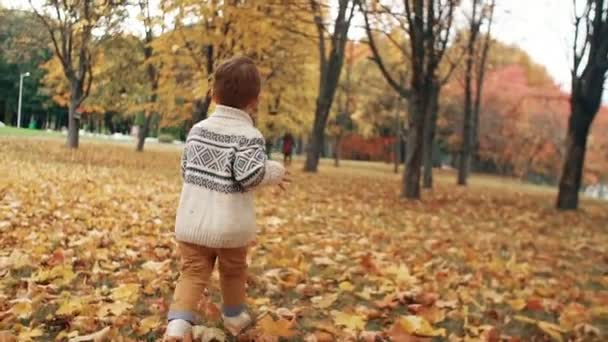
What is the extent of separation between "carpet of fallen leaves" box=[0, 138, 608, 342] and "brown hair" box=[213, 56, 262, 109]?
1099 mm

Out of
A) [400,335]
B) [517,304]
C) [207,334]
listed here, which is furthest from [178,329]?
[517,304]

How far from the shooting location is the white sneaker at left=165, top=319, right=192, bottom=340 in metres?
2.66

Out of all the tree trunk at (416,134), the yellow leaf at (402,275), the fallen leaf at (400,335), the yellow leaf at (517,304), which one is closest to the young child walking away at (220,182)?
the fallen leaf at (400,335)

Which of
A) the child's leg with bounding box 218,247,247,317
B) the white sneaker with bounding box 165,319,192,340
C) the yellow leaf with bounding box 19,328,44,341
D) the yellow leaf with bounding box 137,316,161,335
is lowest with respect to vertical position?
the yellow leaf with bounding box 19,328,44,341

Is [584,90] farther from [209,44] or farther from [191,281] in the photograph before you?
[191,281]

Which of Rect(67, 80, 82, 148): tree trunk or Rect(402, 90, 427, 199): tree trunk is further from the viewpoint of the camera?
Rect(402, 90, 427, 199): tree trunk

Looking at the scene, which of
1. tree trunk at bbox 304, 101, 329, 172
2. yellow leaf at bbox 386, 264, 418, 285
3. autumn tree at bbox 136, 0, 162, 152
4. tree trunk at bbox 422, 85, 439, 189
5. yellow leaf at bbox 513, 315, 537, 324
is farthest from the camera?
tree trunk at bbox 304, 101, 329, 172

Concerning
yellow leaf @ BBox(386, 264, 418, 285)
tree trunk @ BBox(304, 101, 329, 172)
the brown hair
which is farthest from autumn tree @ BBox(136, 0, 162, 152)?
the brown hair

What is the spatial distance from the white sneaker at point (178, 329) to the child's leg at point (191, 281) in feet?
0.07

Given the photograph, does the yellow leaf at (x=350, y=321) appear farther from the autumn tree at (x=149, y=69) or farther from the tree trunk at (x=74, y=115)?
the autumn tree at (x=149, y=69)

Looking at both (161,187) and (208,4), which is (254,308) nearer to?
(161,187)

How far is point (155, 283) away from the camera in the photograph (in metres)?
3.73

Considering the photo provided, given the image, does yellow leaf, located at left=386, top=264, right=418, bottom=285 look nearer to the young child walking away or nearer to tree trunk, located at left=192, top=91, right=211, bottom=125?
the young child walking away

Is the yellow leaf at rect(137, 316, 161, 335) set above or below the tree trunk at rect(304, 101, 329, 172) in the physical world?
below
